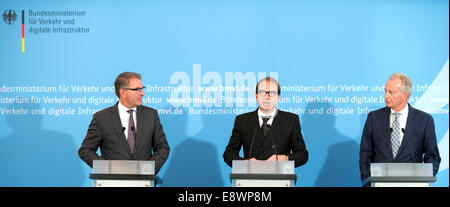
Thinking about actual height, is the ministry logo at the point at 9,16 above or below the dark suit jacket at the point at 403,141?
above

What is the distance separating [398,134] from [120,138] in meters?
2.40

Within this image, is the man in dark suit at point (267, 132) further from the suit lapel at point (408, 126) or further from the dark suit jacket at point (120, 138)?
the suit lapel at point (408, 126)

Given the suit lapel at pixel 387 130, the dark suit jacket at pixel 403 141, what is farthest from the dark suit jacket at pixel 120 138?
the suit lapel at pixel 387 130

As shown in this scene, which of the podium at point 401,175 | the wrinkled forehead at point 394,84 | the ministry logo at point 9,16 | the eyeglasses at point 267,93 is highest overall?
the ministry logo at point 9,16

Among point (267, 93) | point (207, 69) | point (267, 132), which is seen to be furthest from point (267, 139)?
point (207, 69)

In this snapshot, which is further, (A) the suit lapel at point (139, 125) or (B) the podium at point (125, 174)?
(A) the suit lapel at point (139, 125)

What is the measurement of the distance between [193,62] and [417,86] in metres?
2.45

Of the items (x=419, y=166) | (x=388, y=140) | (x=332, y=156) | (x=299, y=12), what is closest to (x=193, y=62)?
(x=299, y=12)

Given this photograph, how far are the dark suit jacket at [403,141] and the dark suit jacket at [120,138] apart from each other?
1745 millimetres

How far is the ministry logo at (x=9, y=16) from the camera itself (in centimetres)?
650

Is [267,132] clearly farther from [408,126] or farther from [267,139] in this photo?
[408,126]

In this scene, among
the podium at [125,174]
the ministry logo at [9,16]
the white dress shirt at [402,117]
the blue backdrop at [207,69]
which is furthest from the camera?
the ministry logo at [9,16]

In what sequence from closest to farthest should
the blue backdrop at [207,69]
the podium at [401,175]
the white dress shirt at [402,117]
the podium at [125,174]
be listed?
the podium at [401,175] → the podium at [125,174] → the white dress shirt at [402,117] → the blue backdrop at [207,69]

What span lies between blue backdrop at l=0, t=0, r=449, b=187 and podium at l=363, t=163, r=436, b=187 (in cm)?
228
